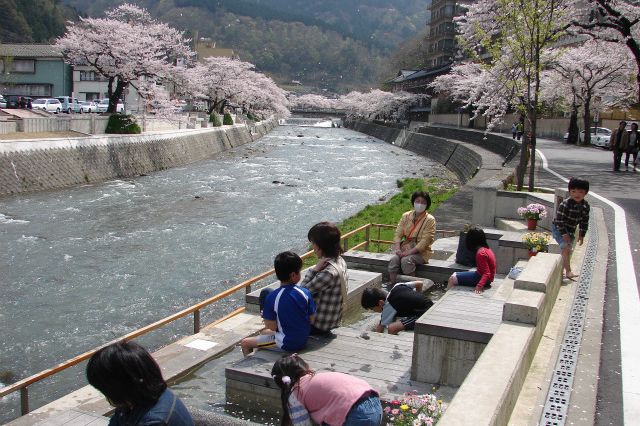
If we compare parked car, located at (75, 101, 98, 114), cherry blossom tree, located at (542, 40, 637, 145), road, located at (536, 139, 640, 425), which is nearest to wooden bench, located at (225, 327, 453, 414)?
road, located at (536, 139, 640, 425)

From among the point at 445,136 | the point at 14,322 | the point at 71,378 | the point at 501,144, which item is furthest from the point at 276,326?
the point at 445,136

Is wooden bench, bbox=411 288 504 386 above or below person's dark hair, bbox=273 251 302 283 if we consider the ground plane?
below

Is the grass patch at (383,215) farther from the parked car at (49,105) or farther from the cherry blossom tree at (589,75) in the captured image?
the parked car at (49,105)

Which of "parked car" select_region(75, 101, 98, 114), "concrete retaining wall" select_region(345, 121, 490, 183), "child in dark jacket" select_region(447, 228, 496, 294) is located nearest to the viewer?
"child in dark jacket" select_region(447, 228, 496, 294)

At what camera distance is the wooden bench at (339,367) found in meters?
5.50

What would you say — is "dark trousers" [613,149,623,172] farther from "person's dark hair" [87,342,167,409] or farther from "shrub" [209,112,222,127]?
"shrub" [209,112,222,127]

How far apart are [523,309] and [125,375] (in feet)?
12.1

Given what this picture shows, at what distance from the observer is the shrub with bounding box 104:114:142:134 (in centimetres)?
3531

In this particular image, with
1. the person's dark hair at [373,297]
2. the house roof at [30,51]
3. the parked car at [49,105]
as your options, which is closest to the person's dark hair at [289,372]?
the person's dark hair at [373,297]

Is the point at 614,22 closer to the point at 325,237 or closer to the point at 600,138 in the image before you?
the point at 600,138

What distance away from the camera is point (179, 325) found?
1145 centimetres

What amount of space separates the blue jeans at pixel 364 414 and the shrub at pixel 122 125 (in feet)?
111

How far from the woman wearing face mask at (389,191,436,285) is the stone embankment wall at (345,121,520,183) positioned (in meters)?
12.4

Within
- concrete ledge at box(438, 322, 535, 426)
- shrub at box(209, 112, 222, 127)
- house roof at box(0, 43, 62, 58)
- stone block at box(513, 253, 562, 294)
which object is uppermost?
house roof at box(0, 43, 62, 58)
